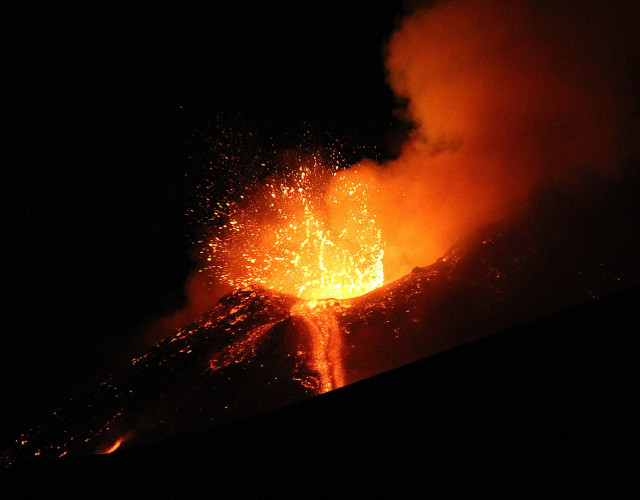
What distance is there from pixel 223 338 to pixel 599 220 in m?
5.24

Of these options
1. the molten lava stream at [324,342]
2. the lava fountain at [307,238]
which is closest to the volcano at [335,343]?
the molten lava stream at [324,342]

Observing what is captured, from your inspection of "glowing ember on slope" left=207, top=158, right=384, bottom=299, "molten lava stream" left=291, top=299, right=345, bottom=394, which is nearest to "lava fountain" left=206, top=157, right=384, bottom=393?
"glowing ember on slope" left=207, top=158, right=384, bottom=299

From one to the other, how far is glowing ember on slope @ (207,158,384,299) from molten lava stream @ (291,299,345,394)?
3620 mm

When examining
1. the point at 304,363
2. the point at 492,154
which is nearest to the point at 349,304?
the point at 304,363

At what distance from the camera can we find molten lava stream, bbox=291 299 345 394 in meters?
3.23

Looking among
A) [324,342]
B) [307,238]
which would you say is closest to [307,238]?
[307,238]

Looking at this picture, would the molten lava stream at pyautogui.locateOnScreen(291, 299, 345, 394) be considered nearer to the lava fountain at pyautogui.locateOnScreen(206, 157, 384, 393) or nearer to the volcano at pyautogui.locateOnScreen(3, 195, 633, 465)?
the volcano at pyautogui.locateOnScreen(3, 195, 633, 465)

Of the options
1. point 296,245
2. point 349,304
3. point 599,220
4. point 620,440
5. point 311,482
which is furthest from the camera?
point 296,245

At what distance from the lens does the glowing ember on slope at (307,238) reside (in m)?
8.77

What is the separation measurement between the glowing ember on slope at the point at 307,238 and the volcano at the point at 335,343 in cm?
382

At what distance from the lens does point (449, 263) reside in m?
4.63

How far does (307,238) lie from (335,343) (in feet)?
19.4

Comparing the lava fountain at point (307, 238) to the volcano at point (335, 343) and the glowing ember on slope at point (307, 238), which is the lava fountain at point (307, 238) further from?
the volcano at point (335, 343)

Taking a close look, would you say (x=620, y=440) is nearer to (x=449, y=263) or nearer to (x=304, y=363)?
(x=304, y=363)
